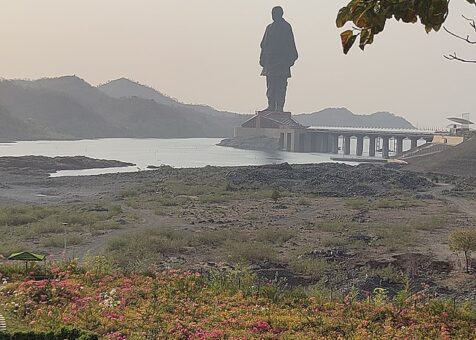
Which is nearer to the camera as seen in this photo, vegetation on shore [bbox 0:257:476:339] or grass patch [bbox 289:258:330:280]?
vegetation on shore [bbox 0:257:476:339]

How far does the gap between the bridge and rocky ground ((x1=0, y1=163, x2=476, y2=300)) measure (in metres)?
79.6

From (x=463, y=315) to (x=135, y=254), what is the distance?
1334 cm

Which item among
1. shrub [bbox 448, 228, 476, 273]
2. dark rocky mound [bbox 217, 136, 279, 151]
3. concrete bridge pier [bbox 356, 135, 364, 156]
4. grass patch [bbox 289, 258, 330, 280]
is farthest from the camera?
dark rocky mound [bbox 217, 136, 279, 151]

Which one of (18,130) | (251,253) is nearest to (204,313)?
(251,253)

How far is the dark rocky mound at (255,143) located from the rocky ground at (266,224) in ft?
304

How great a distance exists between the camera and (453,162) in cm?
7606

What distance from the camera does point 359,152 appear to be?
148 m

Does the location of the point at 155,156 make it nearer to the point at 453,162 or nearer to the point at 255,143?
the point at 453,162

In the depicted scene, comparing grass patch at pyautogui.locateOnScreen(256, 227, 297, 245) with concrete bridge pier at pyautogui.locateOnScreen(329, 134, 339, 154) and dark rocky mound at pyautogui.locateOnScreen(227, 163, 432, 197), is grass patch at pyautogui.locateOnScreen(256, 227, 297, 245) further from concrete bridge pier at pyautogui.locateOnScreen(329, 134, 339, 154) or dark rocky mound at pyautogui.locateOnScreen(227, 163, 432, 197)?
concrete bridge pier at pyautogui.locateOnScreen(329, 134, 339, 154)

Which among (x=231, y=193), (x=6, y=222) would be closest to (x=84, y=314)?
(x=6, y=222)

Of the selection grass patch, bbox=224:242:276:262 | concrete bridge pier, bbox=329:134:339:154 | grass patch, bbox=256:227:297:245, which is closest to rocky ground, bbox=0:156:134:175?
grass patch, bbox=256:227:297:245

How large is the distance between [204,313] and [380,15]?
20.6 feet

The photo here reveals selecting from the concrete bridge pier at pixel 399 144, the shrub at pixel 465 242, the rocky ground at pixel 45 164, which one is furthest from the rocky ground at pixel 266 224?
the concrete bridge pier at pixel 399 144

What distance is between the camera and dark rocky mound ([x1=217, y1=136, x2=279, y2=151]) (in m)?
153
